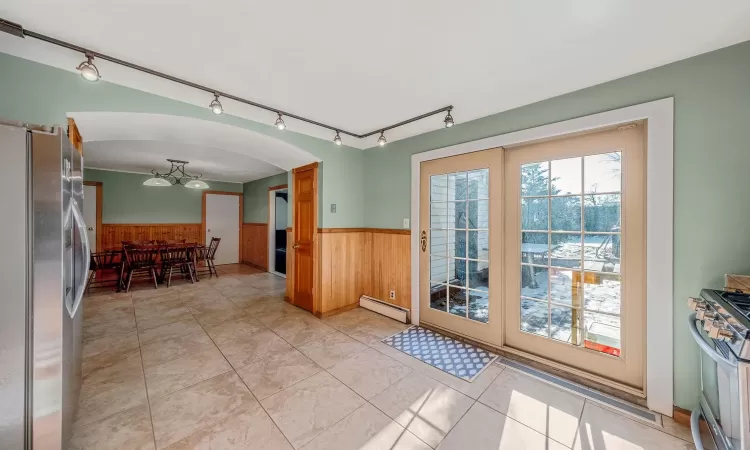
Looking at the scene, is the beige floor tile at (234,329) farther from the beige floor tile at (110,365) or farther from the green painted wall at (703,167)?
the green painted wall at (703,167)

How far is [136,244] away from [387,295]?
4871 millimetres

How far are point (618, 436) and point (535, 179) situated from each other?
1.84 m

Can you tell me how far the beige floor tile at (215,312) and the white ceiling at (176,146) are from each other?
2.13m

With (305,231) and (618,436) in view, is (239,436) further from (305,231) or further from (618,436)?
(305,231)

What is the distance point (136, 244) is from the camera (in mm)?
4977

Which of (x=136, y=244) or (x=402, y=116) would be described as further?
(x=136, y=244)

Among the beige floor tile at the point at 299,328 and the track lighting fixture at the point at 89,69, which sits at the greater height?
the track lighting fixture at the point at 89,69

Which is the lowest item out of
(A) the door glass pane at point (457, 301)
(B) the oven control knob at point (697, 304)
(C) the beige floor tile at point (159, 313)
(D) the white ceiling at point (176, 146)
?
(C) the beige floor tile at point (159, 313)

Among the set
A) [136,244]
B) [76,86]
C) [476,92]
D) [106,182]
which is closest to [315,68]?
[476,92]

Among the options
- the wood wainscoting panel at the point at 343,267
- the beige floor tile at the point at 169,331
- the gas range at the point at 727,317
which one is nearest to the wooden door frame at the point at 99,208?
the beige floor tile at the point at 169,331

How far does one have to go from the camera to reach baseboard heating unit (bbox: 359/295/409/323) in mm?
3250

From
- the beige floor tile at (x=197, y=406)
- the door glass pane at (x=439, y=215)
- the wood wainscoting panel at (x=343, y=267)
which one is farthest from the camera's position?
the wood wainscoting panel at (x=343, y=267)

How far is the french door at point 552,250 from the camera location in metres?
1.93

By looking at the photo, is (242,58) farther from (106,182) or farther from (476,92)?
(106,182)
